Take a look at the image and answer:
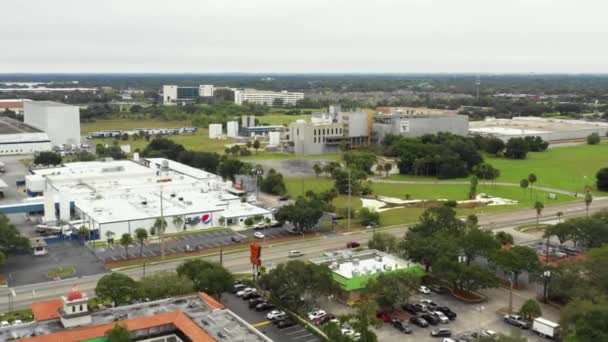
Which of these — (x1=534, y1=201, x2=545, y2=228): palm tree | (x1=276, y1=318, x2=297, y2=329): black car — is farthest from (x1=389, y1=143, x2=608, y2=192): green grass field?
(x1=276, y1=318, x2=297, y2=329): black car

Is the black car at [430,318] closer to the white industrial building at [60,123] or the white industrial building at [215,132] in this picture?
the white industrial building at [60,123]

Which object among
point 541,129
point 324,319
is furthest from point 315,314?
point 541,129

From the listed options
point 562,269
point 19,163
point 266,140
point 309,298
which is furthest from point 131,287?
point 266,140

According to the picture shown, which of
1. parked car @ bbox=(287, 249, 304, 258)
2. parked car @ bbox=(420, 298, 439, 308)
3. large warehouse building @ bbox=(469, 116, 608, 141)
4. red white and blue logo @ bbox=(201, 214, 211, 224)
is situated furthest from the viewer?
large warehouse building @ bbox=(469, 116, 608, 141)

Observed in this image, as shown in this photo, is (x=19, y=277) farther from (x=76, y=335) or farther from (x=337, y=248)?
(x=337, y=248)

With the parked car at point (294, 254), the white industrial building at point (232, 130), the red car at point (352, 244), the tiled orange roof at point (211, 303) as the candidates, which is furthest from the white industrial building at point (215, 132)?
the tiled orange roof at point (211, 303)

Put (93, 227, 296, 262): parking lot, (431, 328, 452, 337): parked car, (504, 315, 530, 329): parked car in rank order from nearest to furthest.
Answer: (431, 328, 452, 337): parked car
(504, 315, 530, 329): parked car
(93, 227, 296, 262): parking lot

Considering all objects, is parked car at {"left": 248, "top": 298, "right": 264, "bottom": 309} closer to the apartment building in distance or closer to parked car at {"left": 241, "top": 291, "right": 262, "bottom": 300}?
parked car at {"left": 241, "top": 291, "right": 262, "bottom": 300}
